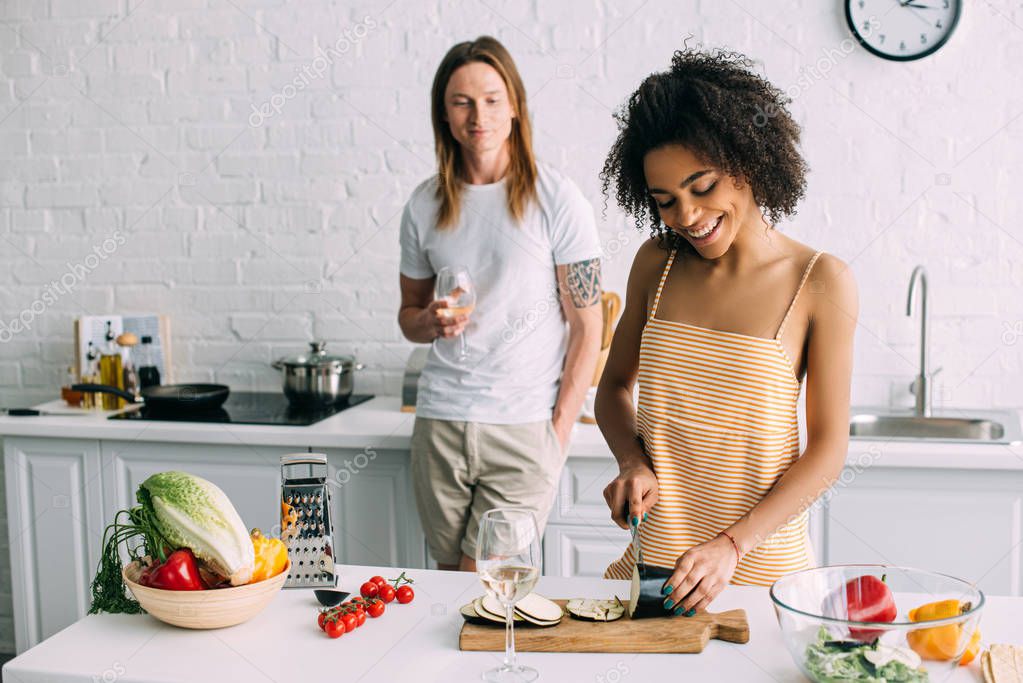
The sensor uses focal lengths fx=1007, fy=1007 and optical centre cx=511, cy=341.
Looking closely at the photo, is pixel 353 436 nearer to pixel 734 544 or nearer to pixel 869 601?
pixel 734 544

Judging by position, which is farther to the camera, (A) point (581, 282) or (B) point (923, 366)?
(B) point (923, 366)

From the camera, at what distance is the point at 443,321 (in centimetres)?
237

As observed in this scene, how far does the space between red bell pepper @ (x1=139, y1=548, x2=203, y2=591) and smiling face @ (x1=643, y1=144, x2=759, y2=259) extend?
0.90 metres

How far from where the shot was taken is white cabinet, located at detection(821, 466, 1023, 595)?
98.4 inches

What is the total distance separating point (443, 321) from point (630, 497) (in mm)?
876

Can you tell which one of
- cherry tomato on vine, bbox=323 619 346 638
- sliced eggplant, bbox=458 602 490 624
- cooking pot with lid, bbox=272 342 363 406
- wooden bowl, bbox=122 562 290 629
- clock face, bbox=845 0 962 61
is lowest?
cherry tomato on vine, bbox=323 619 346 638

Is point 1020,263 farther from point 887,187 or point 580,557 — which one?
point 580,557

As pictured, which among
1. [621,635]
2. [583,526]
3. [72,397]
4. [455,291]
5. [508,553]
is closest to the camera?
[508,553]

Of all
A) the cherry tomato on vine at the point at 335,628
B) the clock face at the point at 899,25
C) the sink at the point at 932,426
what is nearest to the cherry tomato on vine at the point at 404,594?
the cherry tomato on vine at the point at 335,628

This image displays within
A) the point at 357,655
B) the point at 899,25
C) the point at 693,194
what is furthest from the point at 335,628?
the point at 899,25

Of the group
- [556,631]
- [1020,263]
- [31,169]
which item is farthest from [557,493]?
[31,169]

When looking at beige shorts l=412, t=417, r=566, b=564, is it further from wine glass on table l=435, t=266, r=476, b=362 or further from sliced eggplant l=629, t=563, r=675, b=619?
sliced eggplant l=629, t=563, r=675, b=619

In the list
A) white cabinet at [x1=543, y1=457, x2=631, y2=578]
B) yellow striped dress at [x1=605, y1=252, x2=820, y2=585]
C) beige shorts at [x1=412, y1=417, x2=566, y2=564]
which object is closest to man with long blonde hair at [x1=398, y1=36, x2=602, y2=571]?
beige shorts at [x1=412, y1=417, x2=566, y2=564]

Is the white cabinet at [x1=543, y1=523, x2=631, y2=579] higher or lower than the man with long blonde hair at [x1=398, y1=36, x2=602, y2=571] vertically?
lower
